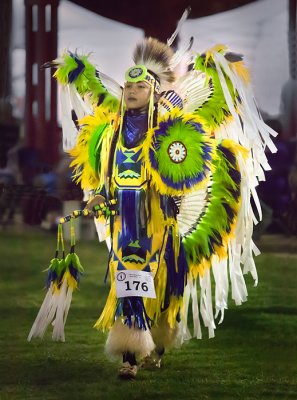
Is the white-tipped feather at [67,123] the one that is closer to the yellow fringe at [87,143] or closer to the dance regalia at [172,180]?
the dance regalia at [172,180]

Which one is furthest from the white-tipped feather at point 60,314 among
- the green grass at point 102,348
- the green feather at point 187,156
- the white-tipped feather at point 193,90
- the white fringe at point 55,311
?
the white-tipped feather at point 193,90

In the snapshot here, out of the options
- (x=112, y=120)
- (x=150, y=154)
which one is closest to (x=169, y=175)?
(x=150, y=154)

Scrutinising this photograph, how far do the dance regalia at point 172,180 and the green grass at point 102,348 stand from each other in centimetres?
16

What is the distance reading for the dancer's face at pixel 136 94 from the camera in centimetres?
335

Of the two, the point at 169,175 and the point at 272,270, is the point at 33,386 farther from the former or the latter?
the point at 272,270

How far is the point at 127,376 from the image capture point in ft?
11.0

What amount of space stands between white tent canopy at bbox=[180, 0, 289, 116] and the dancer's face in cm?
48

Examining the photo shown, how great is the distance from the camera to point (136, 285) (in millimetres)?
3309

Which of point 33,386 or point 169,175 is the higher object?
point 169,175

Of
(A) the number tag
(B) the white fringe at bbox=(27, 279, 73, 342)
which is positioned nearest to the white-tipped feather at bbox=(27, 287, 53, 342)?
(B) the white fringe at bbox=(27, 279, 73, 342)

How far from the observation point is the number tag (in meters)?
3.30

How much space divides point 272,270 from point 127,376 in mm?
989

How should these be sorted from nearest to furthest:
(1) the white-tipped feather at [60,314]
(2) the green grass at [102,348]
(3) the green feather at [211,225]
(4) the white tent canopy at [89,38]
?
(2) the green grass at [102,348], (1) the white-tipped feather at [60,314], (3) the green feather at [211,225], (4) the white tent canopy at [89,38]

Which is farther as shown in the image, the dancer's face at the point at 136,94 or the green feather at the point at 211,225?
the green feather at the point at 211,225
